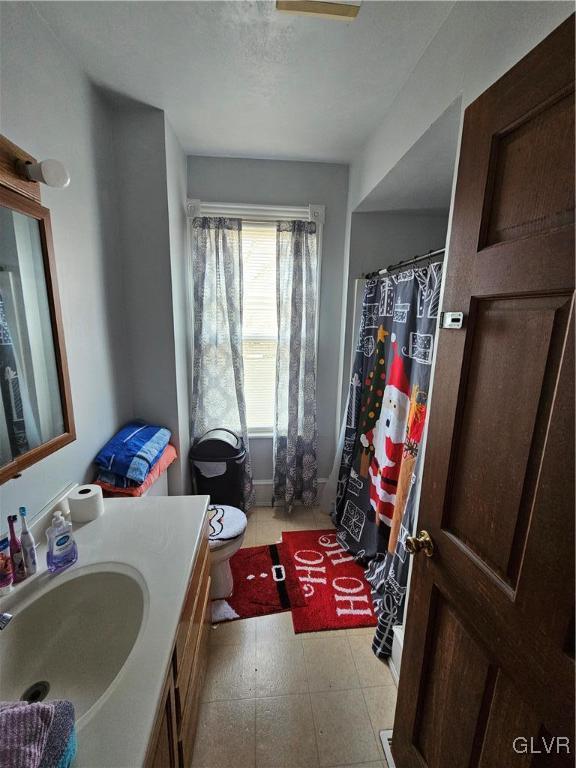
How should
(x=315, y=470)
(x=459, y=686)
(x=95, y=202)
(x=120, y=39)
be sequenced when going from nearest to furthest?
(x=459, y=686) → (x=120, y=39) → (x=95, y=202) → (x=315, y=470)

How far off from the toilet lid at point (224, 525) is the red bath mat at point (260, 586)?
446mm

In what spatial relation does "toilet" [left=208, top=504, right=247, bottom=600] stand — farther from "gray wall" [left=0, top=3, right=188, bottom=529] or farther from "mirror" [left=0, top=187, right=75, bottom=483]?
"mirror" [left=0, top=187, right=75, bottom=483]

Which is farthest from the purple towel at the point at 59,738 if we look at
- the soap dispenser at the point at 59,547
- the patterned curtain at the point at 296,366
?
the patterned curtain at the point at 296,366

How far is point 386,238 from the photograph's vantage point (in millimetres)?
2250

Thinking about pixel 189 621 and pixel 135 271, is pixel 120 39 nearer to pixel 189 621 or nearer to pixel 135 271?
pixel 135 271

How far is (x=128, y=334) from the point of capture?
184 cm

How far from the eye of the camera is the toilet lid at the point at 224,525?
5.20ft

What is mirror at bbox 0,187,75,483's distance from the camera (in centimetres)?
91

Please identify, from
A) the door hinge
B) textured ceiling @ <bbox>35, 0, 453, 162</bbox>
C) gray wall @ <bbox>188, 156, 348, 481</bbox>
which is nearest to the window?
gray wall @ <bbox>188, 156, 348, 481</bbox>

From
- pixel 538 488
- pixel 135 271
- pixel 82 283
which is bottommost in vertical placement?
pixel 538 488

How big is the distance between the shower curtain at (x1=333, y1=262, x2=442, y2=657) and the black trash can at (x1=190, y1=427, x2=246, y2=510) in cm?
80

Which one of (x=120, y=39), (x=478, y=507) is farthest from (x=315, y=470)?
(x=120, y=39)

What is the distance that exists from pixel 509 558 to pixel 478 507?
115 millimetres

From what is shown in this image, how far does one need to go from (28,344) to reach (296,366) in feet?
5.45
